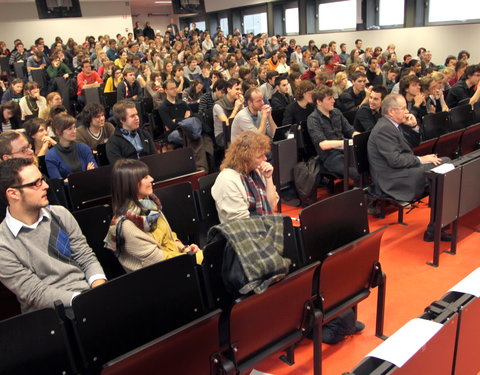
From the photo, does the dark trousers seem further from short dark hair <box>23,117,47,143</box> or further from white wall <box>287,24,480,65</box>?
white wall <box>287,24,480,65</box>

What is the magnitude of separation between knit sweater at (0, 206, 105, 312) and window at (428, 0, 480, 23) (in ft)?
41.5

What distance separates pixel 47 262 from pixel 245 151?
4.37 ft

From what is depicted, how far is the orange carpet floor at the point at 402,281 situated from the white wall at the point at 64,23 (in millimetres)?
15933

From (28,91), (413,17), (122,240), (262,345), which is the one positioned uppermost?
(413,17)

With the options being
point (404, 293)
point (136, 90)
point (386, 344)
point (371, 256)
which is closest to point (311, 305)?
point (371, 256)

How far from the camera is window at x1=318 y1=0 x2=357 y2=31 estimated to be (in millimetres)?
14828

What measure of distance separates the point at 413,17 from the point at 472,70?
295 inches

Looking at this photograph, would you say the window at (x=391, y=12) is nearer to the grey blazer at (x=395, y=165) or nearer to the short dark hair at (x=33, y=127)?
the grey blazer at (x=395, y=165)

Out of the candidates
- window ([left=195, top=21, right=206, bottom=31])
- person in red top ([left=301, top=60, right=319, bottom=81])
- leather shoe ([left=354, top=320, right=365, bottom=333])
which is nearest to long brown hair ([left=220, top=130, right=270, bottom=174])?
leather shoe ([left=354, top=320, right=365, bottom=333])

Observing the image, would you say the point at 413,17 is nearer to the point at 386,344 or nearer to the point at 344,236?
the point at 344,236

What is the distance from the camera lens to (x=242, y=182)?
9.34 feet

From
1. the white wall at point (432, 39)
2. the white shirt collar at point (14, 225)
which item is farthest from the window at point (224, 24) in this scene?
the white shirt collar at point (14, 225)

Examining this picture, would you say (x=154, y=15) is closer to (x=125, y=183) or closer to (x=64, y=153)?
(x=64, y=153)

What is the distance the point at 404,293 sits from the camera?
3.08m
